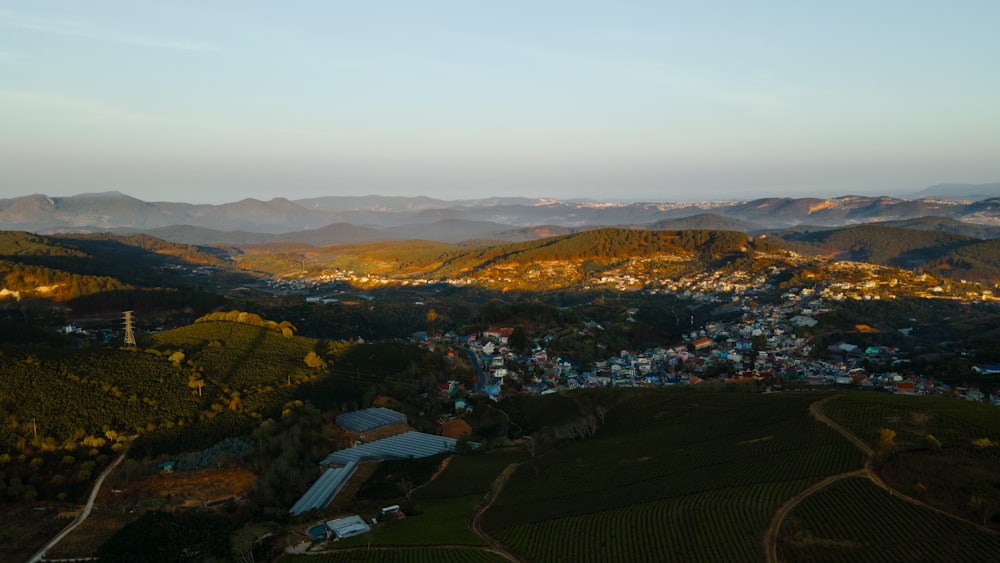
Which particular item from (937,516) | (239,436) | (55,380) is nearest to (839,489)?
(937,516)

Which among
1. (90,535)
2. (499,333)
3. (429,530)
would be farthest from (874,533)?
(499,333)

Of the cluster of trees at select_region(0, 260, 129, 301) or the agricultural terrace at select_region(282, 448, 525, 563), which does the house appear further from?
the cluster of trees at select_region(0, 260, 129, 301)

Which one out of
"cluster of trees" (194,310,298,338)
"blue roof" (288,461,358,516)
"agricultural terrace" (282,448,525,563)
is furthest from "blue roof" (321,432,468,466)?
"cluster of trees" (194,310,298,338)

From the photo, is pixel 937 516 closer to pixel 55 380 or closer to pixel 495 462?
pixel 495 462

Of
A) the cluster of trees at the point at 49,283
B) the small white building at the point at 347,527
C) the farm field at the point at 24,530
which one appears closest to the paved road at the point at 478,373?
the small white building at the point at 347,527

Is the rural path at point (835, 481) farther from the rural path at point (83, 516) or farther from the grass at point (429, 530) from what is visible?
the rural path at point (83, 516)
